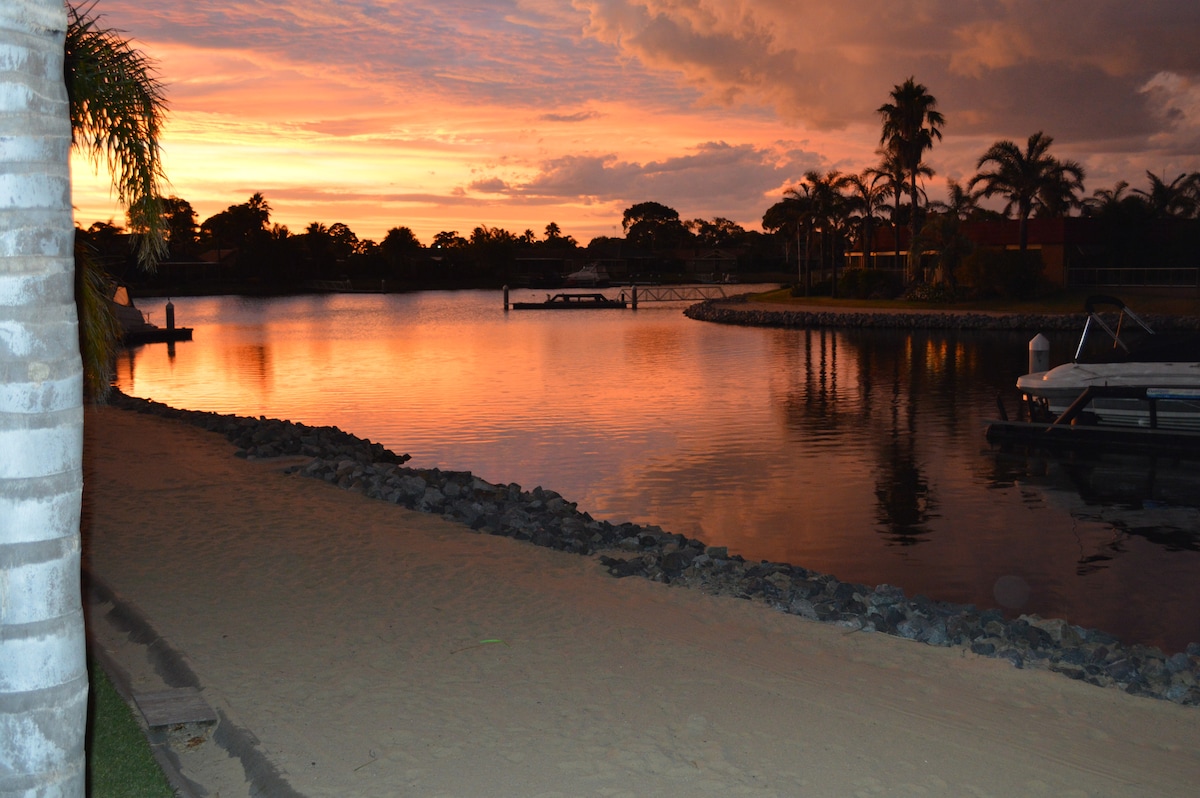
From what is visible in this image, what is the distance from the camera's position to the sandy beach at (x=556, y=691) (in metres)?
5.05

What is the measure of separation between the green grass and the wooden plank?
0.27 feet

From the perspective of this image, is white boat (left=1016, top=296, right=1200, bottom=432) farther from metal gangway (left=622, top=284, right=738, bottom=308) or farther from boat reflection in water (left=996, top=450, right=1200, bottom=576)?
metal gangway (left=622, top=284, right=738, bottom=308)

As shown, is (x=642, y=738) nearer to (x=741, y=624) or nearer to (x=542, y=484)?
(x=741, y=624)

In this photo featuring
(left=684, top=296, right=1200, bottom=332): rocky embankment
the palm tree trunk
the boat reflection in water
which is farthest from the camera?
the palm tree trunk

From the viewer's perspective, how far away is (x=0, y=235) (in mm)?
3066

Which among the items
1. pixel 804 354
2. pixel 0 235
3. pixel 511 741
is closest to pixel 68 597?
pixel 0 235

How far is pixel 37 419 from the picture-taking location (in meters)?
3.13

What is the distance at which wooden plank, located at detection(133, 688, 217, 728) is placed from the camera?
17.9 ft

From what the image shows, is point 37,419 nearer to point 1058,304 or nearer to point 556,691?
point 556,691

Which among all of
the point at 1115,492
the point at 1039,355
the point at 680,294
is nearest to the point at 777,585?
the point at 1115,492

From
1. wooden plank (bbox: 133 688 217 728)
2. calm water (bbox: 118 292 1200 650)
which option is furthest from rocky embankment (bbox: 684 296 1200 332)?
wooden plank (bbox: 133 688 217 728)

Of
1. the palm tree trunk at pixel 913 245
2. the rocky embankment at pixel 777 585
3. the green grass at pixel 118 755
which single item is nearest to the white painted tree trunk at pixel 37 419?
the green grass at pixel 118 755

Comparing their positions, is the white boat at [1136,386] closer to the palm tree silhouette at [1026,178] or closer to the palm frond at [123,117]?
the palm frond at [123,117]

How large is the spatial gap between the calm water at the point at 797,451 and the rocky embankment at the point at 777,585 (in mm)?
1628
